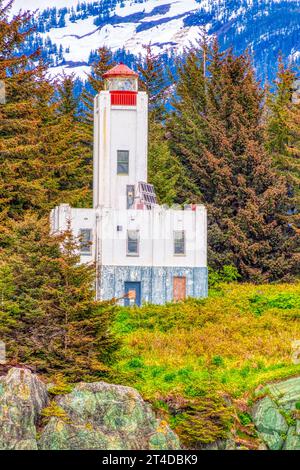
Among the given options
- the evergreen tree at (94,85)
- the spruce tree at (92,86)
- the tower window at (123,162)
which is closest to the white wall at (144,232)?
the tower window at (123,162)

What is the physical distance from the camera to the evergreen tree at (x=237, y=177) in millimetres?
57781

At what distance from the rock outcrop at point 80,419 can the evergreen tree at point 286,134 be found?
77.3ft

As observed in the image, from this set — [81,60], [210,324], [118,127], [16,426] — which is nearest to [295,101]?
[118,127]

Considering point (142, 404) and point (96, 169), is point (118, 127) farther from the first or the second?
point (142, 404)

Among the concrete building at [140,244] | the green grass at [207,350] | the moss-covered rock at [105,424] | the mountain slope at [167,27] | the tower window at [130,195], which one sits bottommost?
the moss-covered rock at [105,424]

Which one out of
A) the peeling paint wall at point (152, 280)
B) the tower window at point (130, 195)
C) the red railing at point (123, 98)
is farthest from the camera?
the red railing at point (123, 98)

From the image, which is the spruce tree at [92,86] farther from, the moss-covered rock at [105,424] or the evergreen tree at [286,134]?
the moss-covered rock at [105,424]

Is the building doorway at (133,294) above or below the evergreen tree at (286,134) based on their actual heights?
below

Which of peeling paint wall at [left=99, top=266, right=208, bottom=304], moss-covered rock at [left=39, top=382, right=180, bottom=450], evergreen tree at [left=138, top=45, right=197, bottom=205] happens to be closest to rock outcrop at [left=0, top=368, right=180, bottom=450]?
moss-covered rock at [left=39, top=382, right=180, bottom=450]

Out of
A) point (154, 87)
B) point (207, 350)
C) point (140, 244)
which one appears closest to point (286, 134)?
point (154, 87)

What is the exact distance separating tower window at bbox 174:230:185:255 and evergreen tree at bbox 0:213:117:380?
11132 mm

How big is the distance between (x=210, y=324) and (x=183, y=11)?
290ft

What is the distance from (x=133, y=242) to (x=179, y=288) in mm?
2523

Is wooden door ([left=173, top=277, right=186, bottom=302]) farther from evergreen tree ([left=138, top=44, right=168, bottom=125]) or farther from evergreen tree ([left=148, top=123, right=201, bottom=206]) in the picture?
evergreen tree ([left=138, top=44, right=168, bottom=125])
